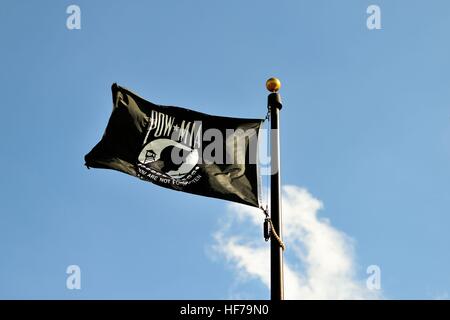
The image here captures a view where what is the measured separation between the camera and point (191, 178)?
9.98m

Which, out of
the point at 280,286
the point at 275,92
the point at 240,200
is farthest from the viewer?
the point at 275,92

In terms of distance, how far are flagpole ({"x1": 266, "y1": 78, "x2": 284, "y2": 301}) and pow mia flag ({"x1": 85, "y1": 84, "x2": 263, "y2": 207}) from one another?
0.31m

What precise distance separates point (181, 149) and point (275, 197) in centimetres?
174

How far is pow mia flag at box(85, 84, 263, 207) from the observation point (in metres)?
9.90

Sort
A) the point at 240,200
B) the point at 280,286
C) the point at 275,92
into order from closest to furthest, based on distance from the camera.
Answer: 1. the point at 280,286
2. the point at 240,200
3. the point at 275,92

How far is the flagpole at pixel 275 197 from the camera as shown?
8.84 m

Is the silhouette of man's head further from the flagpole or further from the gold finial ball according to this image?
the gold finial ball

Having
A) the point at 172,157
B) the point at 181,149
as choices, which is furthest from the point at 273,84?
the point at 172,157

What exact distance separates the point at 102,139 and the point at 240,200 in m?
2.24


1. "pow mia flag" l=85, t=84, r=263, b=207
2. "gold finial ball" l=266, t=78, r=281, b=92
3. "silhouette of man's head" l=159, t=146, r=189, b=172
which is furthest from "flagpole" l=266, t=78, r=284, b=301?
"silhouette of man's head" l=159, t=146, r=189, b=172

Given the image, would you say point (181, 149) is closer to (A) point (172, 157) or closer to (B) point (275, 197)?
(A) point (172, 157)
